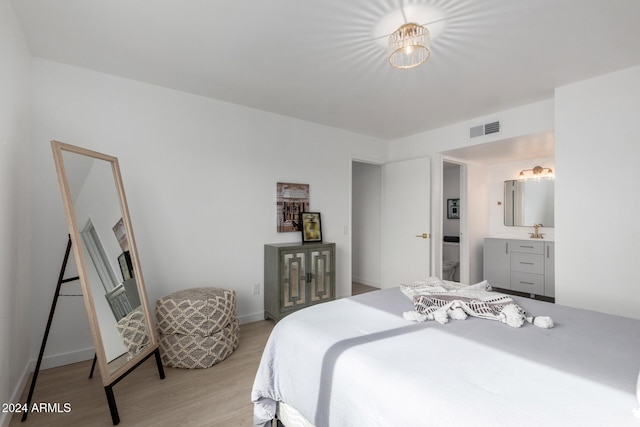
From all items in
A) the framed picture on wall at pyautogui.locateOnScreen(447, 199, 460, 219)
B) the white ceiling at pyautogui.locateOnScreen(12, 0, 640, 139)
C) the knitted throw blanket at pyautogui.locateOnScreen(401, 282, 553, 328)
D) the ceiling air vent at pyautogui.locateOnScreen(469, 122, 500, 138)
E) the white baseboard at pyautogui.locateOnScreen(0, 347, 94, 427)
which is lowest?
the white baseboard at pyautogui.locateOnScreen(0, 347, 94, 427)

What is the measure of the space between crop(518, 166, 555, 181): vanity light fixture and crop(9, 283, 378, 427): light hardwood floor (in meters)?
4.69

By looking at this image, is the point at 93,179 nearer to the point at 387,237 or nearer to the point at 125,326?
the point at 125,326

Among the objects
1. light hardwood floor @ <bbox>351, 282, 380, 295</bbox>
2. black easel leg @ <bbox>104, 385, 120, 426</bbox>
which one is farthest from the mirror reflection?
light hardwood floor @ <bbox>351, 282, 380, 295</bbox>

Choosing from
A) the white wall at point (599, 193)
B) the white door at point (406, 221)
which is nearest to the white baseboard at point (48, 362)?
the white door at point (406, 221)

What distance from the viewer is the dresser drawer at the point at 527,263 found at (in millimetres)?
4266

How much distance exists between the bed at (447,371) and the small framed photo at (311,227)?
213 cm

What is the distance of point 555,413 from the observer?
834mm

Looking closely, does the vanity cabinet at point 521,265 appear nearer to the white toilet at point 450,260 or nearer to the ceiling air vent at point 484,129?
the white toilet at point 450,260

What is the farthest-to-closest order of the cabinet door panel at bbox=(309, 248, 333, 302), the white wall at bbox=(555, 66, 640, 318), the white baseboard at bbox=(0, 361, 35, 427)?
1. the cabinet door panel at bbox=(309, 248, 333, 302)
2. the white wall at bbox=(555, 66, 640, 318)
3. the white baseboard at bbox=(0, 361, 35, 427)

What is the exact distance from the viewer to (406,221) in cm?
448

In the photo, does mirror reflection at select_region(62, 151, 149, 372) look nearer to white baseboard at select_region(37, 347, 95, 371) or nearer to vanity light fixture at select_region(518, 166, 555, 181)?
white baseboard at select_region(37, 347, 95, 371)

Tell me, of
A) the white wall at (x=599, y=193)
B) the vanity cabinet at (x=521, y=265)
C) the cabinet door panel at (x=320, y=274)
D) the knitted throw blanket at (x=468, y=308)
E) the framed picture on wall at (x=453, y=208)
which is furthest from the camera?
the framed picture on wall at (x=453, y=208)

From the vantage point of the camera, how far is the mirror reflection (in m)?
1.90

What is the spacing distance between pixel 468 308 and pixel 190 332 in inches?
78.6
